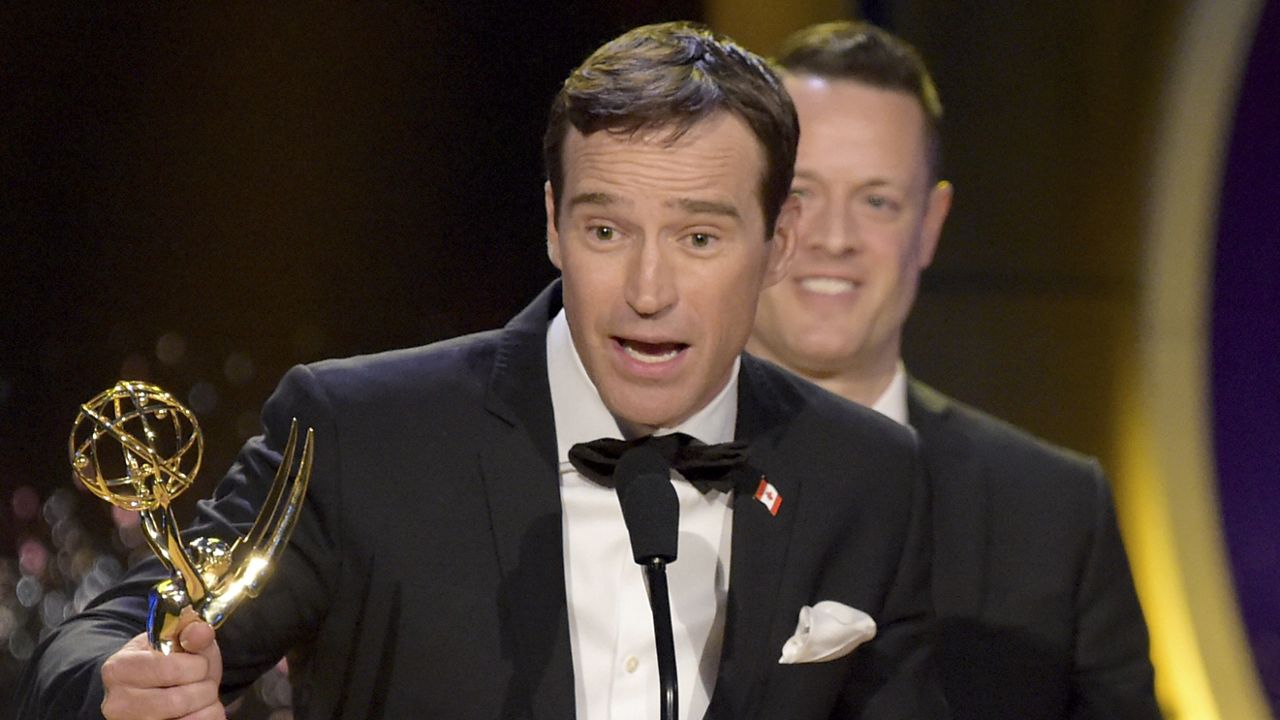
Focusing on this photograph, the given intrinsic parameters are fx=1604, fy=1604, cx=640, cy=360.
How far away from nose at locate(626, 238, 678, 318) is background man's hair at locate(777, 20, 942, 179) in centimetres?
113

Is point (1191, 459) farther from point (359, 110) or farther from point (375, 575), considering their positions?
point (375, 575)

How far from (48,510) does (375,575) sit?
1.69 m

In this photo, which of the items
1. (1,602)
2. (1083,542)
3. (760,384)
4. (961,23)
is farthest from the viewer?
(961,23)

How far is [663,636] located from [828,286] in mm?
1406

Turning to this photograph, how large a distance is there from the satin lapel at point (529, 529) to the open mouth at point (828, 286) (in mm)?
871

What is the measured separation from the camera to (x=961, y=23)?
Result: 363 centimetres

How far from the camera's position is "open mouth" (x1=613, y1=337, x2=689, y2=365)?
176 centimetres

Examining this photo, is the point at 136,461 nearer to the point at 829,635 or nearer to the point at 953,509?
the point at 829,635

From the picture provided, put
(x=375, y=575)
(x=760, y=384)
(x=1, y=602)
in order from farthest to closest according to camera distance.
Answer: (x=1, y=602) < (x=760, y=384) < (x=375, y=575)

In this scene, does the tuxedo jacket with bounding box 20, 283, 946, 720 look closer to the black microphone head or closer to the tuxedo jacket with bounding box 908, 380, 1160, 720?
the black microphone head

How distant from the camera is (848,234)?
268cm

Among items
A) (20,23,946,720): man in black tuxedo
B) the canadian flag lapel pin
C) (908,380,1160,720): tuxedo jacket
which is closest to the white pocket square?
(20,23,946,720): man in black tuxedo

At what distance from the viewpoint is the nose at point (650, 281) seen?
5.57ft

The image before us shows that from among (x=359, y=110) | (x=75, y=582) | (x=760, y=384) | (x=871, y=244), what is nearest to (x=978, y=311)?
(x=871, y=244)
